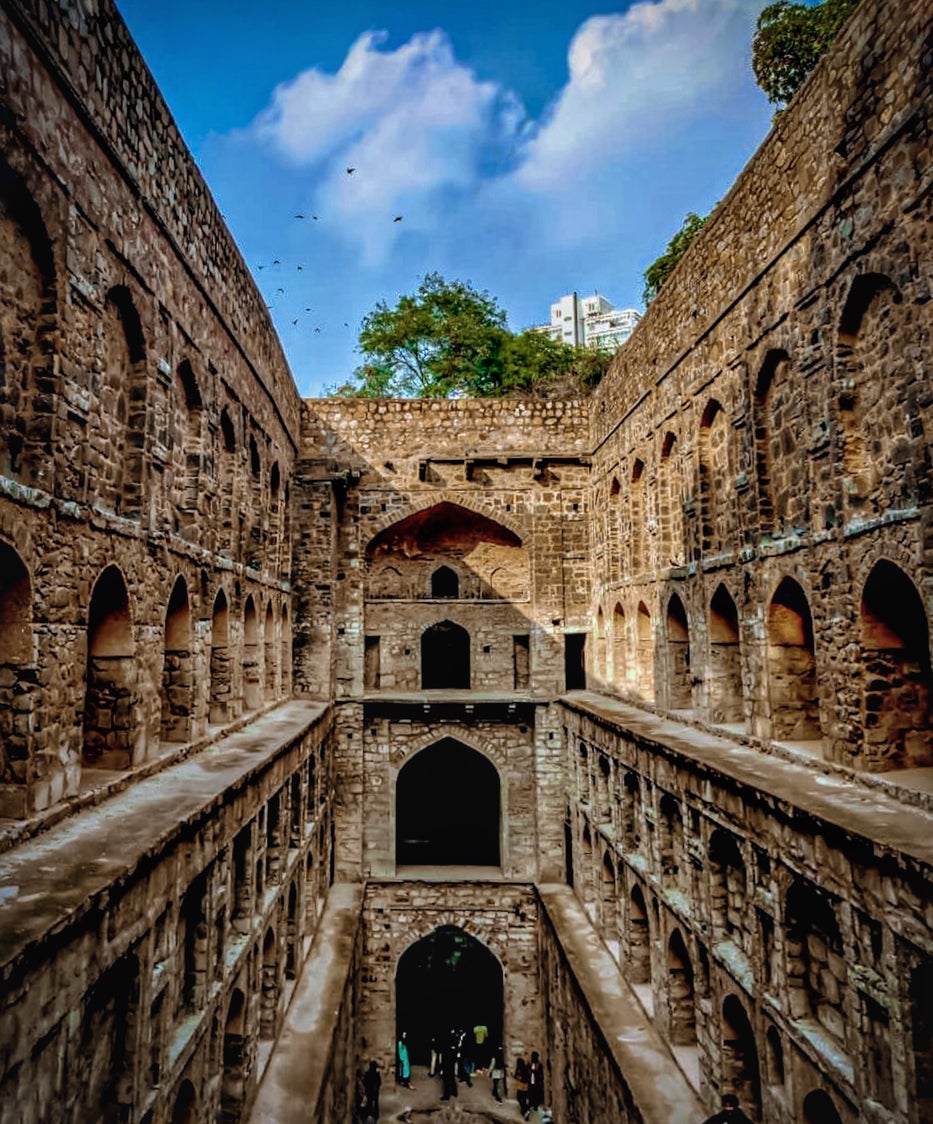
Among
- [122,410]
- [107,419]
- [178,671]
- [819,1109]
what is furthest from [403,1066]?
[107,419]

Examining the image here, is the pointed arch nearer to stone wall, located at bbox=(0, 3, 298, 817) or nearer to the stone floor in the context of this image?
stone wall, located at bbox=(0, 3, 298, 817)

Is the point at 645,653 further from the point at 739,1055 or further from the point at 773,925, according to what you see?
the point at 773,925

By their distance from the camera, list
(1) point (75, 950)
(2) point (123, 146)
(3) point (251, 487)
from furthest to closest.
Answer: (3) point (251, 487)
(2) point (123, 146)
(1) point (75, 950)

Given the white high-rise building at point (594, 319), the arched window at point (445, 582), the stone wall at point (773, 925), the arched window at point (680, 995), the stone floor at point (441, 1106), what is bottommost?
the stone floor at point (441, 1106)

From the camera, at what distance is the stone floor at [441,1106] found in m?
13.1

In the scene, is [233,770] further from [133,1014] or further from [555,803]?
[555,803]

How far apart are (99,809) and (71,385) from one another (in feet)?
9.58

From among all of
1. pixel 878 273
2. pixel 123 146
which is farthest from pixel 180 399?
pixel 878 273

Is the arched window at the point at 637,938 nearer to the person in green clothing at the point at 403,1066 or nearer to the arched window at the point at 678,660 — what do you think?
the arched window at the point at 678,660

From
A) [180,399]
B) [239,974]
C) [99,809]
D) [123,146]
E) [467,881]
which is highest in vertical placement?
[123,146]

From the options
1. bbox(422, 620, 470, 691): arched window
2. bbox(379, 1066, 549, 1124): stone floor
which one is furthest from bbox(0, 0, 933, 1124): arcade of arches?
bbox(422, 620, 470, 691): arched window

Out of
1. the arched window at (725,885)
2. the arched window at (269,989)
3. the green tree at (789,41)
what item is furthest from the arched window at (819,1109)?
the green tree at (789,41)

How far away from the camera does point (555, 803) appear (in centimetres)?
1511

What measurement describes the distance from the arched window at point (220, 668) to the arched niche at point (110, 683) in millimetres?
2836
